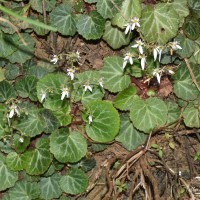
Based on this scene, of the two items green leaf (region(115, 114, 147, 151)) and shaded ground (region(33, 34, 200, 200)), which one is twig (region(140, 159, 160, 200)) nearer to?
shaded ground (region(33, 34, 200, 200))

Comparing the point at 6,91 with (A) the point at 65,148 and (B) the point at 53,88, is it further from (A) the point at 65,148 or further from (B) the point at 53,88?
(A) the point at 65,148

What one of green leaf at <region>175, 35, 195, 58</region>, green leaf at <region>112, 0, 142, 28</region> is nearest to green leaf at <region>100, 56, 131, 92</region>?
green leaf at <region>112, 0, 142, 28</region>

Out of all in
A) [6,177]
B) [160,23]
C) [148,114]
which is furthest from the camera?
[6,177]

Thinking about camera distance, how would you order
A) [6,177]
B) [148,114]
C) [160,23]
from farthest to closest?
[6,177] < [148,114] < [160,23]

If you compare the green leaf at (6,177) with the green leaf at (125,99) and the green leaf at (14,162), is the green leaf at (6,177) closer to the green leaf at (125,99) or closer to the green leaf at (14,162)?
the green leaf at (14,162)

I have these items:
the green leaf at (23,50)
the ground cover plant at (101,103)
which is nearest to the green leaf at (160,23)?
the ground cover plant at (101,103)

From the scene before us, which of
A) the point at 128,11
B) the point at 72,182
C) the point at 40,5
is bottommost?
the point at 72,182

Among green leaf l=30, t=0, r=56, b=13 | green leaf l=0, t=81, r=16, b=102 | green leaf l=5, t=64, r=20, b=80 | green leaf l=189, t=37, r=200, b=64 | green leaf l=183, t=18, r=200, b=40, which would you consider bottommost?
green leaf l=0, t=81, r=16, b=102

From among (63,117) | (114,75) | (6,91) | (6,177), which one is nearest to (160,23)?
(114,75)
